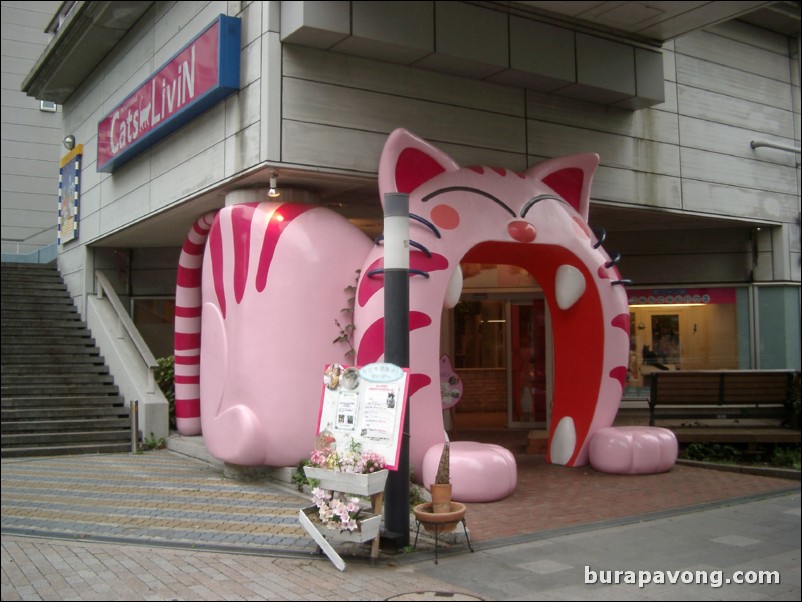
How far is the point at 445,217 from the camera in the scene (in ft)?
29.1

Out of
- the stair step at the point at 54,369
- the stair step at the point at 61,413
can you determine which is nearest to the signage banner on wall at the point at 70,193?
the stair step at the point at 54,369

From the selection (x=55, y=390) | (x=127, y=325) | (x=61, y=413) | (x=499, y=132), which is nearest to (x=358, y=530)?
(x=499, y=132)

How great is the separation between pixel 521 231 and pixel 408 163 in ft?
5.21

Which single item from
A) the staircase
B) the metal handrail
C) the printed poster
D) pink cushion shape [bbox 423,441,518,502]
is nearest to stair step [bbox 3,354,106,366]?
the staircase

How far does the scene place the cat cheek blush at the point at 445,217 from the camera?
880cm

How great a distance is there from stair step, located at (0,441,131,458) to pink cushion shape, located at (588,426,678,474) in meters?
7.39

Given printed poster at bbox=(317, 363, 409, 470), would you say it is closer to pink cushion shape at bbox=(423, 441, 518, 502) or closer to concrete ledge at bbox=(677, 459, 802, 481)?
pink cushion shape at bbox=(423, 441, 518, 502)

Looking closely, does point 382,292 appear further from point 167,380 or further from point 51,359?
point 51,359

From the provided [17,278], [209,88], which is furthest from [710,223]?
[17,278]

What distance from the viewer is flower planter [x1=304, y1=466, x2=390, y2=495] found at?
601 centimetres

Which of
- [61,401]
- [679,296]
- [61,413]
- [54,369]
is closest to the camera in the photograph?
[61,413]

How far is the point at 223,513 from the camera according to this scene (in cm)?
780

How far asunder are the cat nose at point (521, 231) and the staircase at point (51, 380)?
7.27 m

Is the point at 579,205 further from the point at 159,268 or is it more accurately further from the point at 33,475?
the point at 159,268
